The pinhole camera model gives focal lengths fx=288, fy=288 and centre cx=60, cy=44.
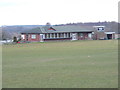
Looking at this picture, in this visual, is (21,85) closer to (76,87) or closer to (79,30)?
(76,87)

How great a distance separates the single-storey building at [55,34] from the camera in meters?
66.8

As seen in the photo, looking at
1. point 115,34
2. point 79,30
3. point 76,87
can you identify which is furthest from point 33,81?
point 115,34

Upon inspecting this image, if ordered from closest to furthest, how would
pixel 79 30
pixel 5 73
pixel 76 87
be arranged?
pixel 76 87 → pixel 5 73 → pixel 79 30

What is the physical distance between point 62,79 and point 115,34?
72.4m

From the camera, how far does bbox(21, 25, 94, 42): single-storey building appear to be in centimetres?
6684

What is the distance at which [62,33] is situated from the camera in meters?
69.6

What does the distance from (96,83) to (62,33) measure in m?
57.9

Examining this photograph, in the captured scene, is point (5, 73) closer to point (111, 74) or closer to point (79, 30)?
point (111, 74)

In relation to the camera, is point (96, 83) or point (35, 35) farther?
point (35, 35)

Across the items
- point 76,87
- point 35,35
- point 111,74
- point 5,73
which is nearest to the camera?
point 76,87

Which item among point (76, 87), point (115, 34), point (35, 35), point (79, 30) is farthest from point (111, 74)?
point (115, 34)

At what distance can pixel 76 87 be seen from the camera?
11250mm

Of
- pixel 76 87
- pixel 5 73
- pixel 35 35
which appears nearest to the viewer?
pixel 76 87

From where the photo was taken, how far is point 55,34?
6881cm
